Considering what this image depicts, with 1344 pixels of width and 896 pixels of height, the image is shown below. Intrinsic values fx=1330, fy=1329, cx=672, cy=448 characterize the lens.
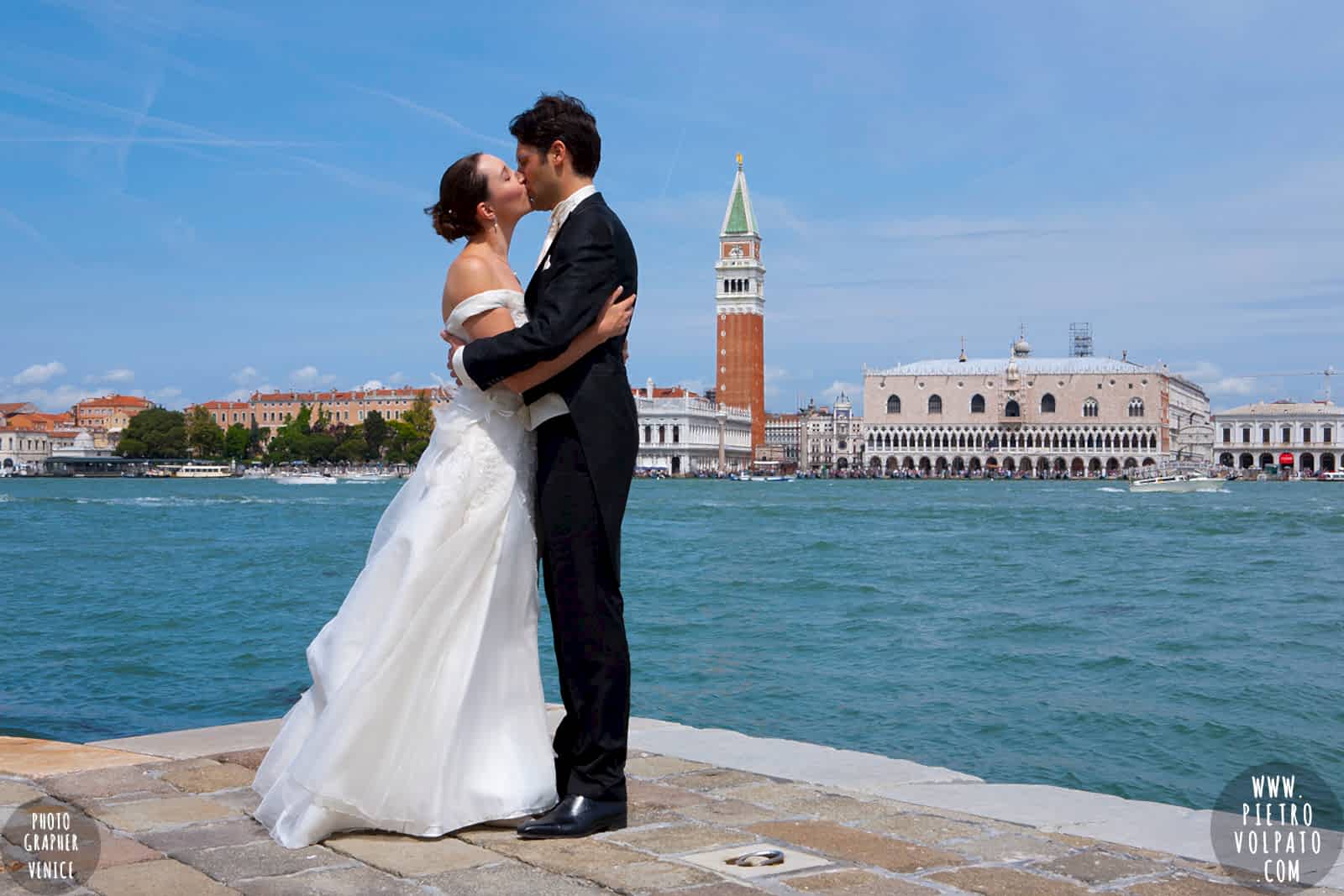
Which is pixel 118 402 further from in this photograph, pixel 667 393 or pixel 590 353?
pixel 590 353

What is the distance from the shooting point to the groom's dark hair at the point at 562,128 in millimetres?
2561

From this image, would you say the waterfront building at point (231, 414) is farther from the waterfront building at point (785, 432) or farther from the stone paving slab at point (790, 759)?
the stone paving slab at point (790, 759)

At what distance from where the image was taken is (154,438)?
95438 millimetres

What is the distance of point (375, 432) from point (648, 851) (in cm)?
9180

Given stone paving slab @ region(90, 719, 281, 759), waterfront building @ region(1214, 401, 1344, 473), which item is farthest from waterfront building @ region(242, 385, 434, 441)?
stone paving slab @ region(90, 719, 281, 759)

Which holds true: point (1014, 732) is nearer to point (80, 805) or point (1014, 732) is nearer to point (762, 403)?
point (80, 805)

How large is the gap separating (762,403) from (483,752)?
300 ft

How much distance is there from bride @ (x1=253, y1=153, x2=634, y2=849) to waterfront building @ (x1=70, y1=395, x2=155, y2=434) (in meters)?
121

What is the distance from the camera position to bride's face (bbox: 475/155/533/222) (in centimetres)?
266

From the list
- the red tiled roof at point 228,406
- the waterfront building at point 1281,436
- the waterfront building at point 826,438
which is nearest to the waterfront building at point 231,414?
the red tiled roof at point 228,406

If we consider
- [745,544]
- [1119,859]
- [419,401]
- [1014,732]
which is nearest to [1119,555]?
[745,544]

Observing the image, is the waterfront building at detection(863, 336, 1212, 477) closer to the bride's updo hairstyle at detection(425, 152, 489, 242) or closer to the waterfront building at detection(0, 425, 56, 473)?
the waterfront building at detection(0, 425, 56, 473)

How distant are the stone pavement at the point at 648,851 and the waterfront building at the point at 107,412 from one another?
120770 millimetres

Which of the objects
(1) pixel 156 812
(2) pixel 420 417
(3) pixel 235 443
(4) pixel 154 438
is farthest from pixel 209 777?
(4) pixel 154 438
